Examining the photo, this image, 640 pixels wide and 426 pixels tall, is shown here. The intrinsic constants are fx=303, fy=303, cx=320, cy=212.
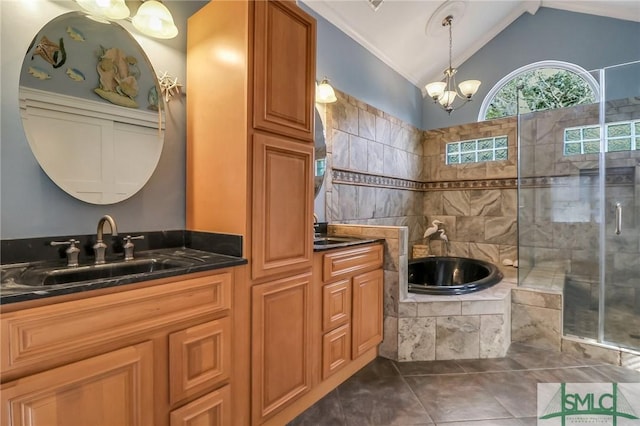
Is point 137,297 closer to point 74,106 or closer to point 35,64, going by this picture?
point 74,106

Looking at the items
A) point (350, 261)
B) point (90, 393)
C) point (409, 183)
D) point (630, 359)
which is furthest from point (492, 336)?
point (90, 393)

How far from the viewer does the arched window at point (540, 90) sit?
3355mm

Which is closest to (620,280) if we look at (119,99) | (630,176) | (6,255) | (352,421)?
(630,176)

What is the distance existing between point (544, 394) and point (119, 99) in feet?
9.52

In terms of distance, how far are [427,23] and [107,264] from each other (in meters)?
3.54

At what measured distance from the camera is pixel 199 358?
1.19 meters

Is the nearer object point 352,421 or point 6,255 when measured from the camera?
point 6,255

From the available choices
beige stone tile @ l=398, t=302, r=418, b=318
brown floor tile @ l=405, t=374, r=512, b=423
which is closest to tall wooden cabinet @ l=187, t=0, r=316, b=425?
brown floor tile @ l=405, t=374, r=512, b=423

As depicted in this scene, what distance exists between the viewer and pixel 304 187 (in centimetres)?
162

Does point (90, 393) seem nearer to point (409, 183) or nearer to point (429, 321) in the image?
point (429, 321)

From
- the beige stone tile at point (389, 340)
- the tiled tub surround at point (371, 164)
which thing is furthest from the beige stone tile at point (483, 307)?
the tiled tub surround at point (371, 164)

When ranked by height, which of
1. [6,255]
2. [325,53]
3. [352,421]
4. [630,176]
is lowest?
[352,421]

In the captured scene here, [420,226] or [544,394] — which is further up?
[420,226]

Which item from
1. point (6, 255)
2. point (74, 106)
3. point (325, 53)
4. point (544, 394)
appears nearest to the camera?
point (6, 255)
